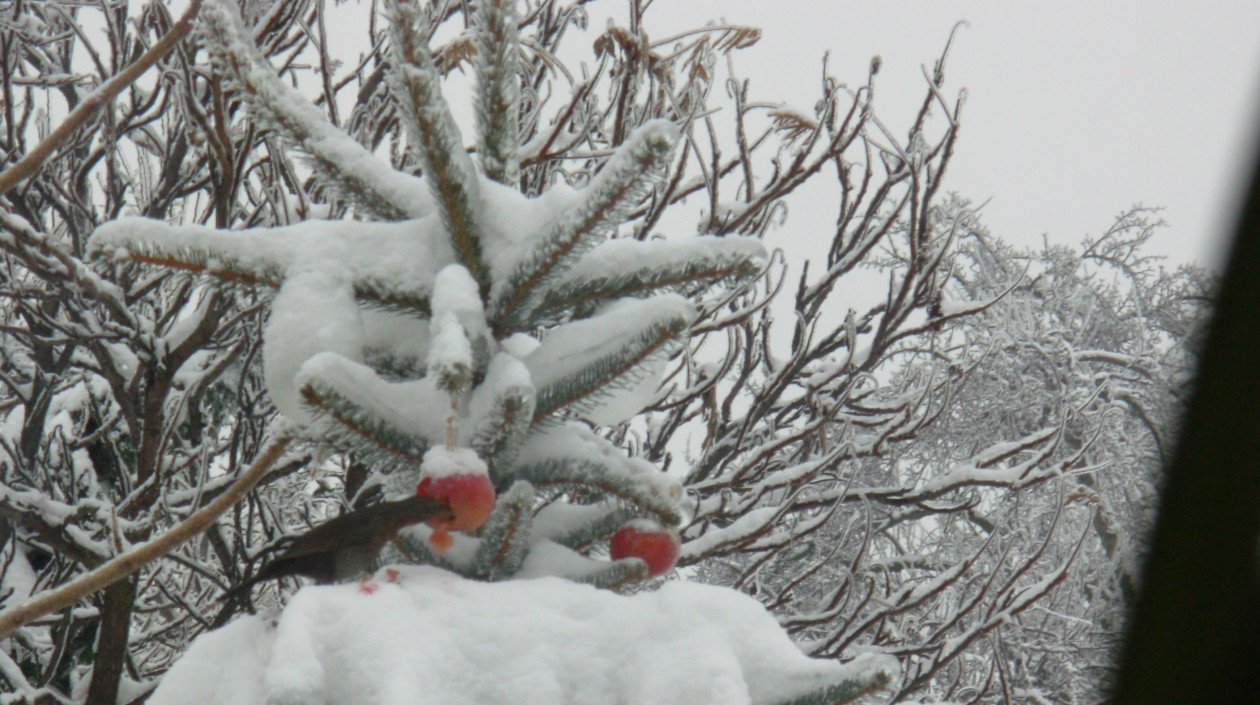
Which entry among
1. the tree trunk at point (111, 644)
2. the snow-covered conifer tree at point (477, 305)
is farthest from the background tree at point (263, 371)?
the snow-covered conifer tree at point (477, 305)

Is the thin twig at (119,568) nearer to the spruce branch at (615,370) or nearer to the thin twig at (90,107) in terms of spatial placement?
the spruce branch at (615,370)

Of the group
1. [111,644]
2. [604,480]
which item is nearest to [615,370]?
[604,480]

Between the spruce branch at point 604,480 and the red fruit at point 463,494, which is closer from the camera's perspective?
the red fruit at point 463,494

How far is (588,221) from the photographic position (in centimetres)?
95

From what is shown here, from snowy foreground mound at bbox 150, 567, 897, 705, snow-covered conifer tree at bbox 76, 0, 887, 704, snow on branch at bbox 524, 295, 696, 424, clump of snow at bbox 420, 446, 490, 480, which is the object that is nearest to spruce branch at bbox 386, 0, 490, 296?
snow-covered conifer tree at bbox 76, 0, 887, 704

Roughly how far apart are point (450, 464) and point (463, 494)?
3cm

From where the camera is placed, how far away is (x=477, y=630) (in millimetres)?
766

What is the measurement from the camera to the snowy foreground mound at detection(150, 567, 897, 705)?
71 centimetres

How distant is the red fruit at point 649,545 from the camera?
100 cm

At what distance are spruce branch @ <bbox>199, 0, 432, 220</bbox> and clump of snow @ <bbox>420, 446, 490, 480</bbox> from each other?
1.19ft

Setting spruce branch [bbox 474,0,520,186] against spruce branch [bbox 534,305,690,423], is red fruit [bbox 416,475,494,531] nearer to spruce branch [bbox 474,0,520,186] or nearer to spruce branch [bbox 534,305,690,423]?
spruce branch [bbox 534,305,690,423]

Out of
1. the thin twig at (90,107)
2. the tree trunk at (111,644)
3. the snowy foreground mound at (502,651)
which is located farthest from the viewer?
the tree trunk at (111,644)

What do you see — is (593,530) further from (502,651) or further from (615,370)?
(502,651)

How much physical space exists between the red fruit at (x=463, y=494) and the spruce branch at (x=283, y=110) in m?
0.39
